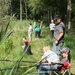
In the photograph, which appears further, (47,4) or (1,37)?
(47,4)

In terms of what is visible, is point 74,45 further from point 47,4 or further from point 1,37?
point 47,4

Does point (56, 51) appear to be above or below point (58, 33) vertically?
below

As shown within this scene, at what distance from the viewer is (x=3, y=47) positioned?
5043mm

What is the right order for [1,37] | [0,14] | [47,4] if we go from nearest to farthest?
[1,37], [0,14], [47,4]

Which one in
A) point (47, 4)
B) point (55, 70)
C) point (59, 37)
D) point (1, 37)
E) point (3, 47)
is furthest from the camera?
point (47, 4)

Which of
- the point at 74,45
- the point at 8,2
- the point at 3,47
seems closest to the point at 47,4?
the point at 8,2

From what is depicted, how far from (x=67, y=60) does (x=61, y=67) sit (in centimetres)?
23

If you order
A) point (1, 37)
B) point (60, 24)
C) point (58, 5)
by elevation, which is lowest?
point (58, 5)

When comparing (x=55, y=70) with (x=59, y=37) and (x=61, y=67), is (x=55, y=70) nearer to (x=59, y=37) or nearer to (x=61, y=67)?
(x=61, y=67)

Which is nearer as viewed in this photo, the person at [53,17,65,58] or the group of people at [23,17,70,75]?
the group of people at [23,17,70,75]

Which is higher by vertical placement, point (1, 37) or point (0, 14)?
point (1, 37)

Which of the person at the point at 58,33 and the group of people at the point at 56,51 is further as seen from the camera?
the person at the point at 58,33

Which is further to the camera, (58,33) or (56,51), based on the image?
(58,33)

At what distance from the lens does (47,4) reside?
128ft
